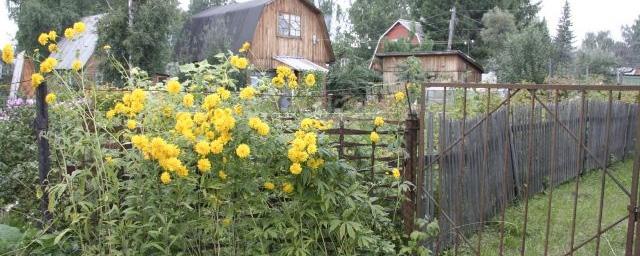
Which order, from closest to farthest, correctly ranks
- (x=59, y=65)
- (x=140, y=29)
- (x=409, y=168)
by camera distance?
(x=59, y=65) < (x=409, y=168) < (x=140, y=29)

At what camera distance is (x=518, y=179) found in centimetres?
677

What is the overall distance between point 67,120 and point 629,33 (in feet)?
347

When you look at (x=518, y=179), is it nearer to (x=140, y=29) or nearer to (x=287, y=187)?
(x=287, y=187)

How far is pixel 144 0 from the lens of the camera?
2006 cm

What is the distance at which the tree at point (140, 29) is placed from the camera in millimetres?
19609

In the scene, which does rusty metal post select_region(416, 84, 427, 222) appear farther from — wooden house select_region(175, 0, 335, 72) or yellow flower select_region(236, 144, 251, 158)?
wooden house select_region(175, 0, 335, 72)

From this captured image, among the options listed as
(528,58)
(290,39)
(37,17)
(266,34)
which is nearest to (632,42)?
(528,58)

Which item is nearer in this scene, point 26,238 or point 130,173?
point 130,173

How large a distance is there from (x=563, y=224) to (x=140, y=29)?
56.5ft

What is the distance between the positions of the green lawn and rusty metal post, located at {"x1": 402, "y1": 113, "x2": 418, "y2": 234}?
41.6 inches

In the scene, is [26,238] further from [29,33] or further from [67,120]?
[29,33]

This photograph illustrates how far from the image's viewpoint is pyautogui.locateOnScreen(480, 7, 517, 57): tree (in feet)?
113

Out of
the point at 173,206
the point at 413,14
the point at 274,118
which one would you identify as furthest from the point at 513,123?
the point at 413,14

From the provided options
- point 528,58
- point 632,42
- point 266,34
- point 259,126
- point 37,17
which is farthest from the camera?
point 632,42
